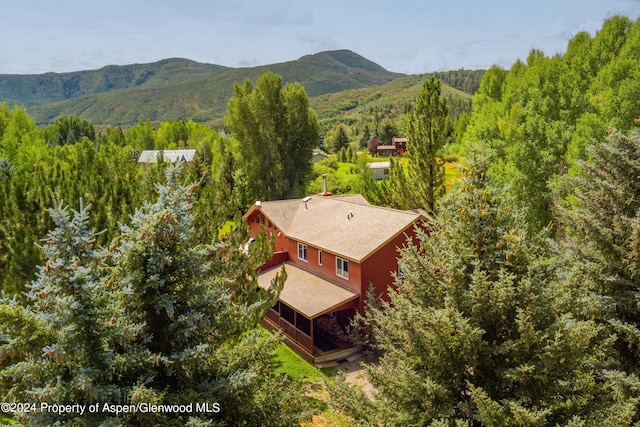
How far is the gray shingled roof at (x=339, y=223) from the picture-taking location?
20.6 metres

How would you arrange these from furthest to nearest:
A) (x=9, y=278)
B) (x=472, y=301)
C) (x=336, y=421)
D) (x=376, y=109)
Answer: (x=376, y=109) → (x=336, y=421) → (x=9, y=278) → (x=472, y=301)

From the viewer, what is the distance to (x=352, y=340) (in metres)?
20.0

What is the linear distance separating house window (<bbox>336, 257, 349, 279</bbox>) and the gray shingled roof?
2.24 ft

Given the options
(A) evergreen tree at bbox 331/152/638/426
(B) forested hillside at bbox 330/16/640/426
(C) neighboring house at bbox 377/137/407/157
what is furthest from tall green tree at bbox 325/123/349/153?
(A) evergreen tree at bbox 331/152/638/426

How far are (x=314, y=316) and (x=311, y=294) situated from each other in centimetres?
227

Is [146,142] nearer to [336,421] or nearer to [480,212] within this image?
[336,421]

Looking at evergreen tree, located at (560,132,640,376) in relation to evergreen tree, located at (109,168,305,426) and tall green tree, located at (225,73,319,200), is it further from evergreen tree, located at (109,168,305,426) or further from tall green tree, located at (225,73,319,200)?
tall green tree, located at (225,73,319,200)

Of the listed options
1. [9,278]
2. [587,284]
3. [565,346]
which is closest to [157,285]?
[9,278]

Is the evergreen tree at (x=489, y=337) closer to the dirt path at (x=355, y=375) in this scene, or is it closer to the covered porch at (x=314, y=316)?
the dirt path at (x=355, y=375)

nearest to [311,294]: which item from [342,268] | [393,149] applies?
[342,268]

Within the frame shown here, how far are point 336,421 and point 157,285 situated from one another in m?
11.8

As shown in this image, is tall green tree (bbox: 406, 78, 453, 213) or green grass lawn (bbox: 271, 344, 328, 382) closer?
green grass lawn (bbox: 271, 344, 328, 382)

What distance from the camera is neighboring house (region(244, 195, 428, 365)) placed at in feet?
66.1

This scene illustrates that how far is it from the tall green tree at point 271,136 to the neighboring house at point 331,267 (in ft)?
58.2
